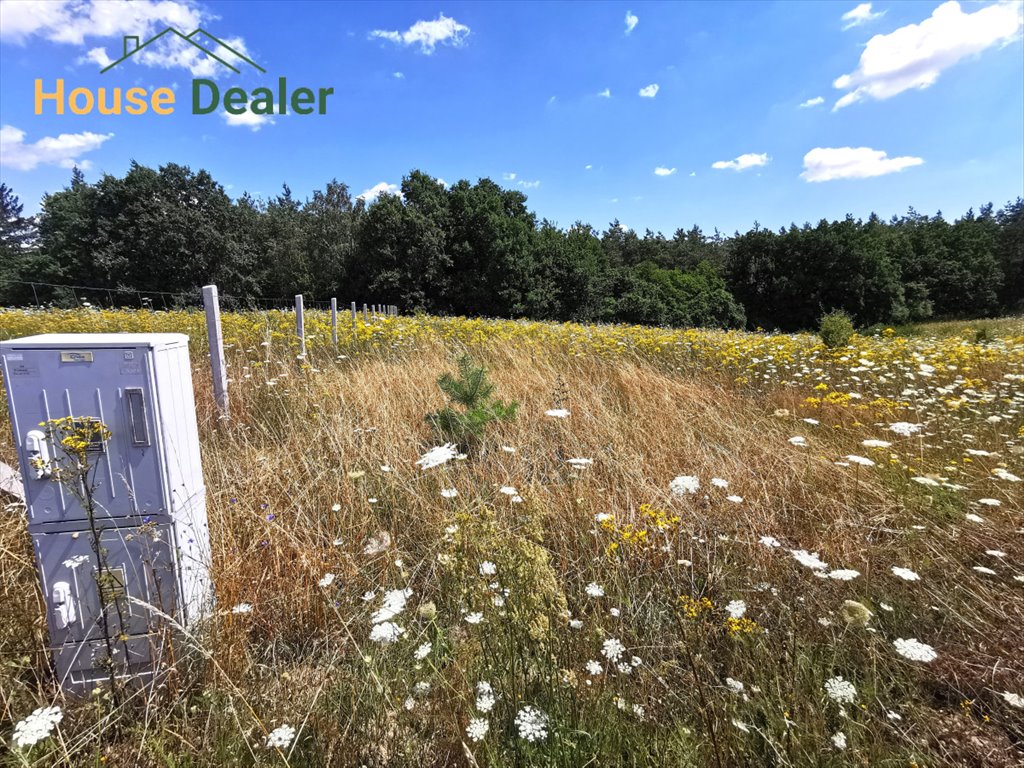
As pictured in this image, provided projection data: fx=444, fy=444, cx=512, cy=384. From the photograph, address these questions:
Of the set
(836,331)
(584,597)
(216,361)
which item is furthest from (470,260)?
(584,597)

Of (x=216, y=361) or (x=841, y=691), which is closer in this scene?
(x=841, y=691)

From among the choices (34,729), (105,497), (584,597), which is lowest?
(584,597)

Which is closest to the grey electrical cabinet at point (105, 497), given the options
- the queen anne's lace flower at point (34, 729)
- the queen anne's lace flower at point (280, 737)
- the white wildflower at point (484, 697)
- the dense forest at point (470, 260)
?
the queen anne's lace flower at point (34, 729)

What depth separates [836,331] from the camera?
6617 millimetres

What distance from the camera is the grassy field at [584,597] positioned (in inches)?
49.6

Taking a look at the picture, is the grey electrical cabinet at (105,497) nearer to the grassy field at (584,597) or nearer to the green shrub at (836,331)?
the grassy field at (584,597)

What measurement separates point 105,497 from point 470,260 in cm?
3197

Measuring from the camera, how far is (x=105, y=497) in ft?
4.88

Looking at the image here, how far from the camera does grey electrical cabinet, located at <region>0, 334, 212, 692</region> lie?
1409 mm

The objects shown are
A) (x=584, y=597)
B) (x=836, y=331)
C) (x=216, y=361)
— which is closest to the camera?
(x=584, y=597)

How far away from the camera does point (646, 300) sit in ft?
109

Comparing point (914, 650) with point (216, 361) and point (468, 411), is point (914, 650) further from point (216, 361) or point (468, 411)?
point (216, 361)

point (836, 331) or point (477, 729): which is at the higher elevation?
point (836, 331)

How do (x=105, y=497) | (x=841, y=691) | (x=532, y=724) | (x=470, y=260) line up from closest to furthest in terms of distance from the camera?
(x=532, y=724)
(x=841, y=691)
(x=105, y=497)
(x=470, y=260)
